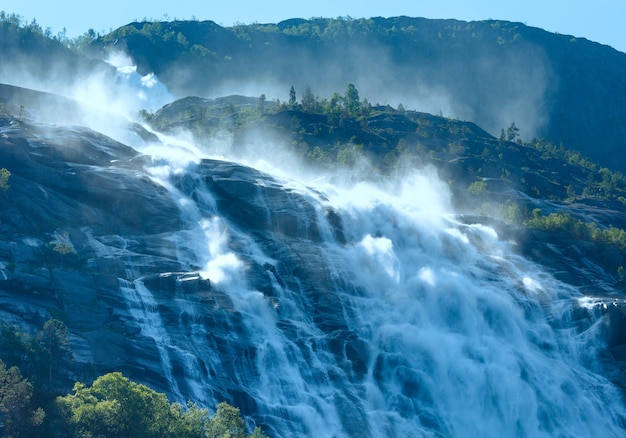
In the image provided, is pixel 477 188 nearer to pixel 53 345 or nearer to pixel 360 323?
pixel 360 323

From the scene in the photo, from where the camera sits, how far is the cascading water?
247ft

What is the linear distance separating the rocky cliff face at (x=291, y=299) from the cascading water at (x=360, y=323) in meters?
0.17

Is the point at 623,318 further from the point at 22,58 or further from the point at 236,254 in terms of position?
the point at 22,58

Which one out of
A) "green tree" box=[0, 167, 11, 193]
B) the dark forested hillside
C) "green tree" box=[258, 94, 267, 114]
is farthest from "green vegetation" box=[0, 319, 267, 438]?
"green tree" box=[258, 94, 267, 114]

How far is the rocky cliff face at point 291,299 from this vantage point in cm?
7400

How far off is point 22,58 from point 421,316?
363ft

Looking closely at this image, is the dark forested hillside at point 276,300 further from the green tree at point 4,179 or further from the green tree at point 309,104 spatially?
the green tree at point 309,104

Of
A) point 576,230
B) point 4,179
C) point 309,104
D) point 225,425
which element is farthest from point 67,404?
point 309,104

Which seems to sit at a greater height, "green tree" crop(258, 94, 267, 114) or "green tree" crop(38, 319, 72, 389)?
"green tree" crop(258, 94, 267, 114)

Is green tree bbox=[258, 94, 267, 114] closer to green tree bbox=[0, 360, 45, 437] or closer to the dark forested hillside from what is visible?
the dark forested hillside

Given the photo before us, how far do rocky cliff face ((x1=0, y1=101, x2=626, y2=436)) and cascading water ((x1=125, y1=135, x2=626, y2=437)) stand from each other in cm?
17

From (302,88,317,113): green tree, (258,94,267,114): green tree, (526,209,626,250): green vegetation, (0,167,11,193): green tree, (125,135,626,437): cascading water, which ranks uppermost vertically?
(302,88,317,113): green tree

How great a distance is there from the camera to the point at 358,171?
127750mm

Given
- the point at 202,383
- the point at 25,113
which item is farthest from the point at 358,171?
the point at 202,383
